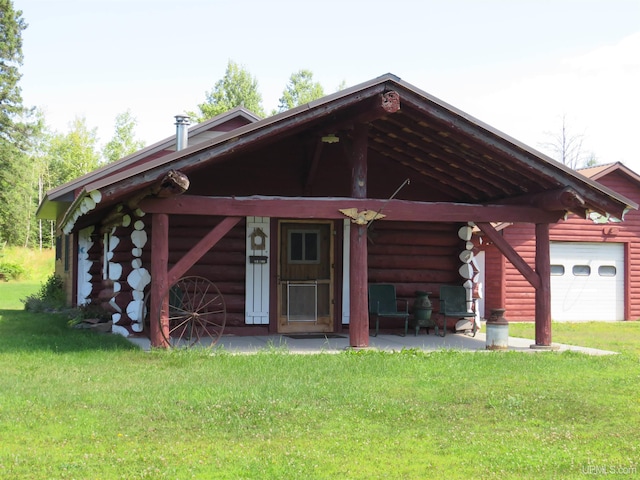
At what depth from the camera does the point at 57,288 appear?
20766 millimetres

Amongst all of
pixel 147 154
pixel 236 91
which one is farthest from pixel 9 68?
pixel 147 154

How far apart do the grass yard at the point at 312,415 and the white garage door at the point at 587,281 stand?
418 inches

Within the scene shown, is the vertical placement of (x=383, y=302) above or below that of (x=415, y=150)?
below

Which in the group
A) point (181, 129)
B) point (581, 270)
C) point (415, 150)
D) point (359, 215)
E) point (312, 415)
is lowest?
point (312, 415)

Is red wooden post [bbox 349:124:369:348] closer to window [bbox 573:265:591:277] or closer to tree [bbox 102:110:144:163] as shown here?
window [bbox 573:265:591:277]

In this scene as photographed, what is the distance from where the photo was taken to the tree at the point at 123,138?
5375cm

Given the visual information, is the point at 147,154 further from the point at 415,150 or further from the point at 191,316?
the point at 415,150

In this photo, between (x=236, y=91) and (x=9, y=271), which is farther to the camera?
(x=236, y=91)

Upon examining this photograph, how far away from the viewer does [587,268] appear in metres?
20.9

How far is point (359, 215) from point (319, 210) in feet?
1.92

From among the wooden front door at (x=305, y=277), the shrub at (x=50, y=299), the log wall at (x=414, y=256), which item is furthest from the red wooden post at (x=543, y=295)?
the shrub at (x=50, y=299)

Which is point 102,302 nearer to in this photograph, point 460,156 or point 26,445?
point 460,156

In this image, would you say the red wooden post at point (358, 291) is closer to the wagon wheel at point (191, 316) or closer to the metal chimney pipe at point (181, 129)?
the wagon wheel at point (191, 316)

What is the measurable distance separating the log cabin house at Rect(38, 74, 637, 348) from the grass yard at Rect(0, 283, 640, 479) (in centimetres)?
179
